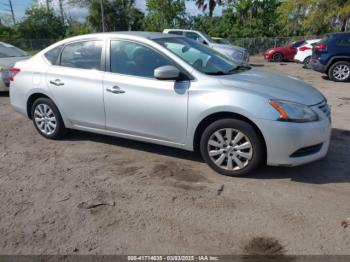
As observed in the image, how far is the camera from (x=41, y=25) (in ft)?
134

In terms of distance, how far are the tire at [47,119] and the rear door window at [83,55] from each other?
70 centimetres

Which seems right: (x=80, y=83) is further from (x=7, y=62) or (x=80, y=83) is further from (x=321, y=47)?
(x=321, y=47)

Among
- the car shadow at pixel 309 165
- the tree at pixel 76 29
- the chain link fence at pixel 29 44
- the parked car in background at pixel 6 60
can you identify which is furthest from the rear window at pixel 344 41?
the tree at pixel 76 29

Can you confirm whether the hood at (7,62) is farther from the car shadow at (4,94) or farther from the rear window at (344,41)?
the rear window at (344,41)

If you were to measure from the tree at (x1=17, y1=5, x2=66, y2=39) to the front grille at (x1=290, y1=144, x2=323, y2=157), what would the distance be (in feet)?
134

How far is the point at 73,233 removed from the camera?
3363mm

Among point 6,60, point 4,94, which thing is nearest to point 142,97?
point 6,60

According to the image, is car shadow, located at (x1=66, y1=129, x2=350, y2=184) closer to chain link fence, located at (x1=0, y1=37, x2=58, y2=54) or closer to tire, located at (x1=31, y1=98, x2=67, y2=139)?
tire, located at (x1=31, y1=98, x2=67, y2=139)

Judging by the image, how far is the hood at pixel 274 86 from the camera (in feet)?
13.8

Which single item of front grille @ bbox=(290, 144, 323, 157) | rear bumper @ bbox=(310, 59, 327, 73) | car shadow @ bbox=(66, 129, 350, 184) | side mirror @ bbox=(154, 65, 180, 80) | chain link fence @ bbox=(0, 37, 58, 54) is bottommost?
chain link fence @ bbox=(0, 37, 58, 54)

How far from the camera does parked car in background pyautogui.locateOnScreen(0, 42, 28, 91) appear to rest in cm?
948

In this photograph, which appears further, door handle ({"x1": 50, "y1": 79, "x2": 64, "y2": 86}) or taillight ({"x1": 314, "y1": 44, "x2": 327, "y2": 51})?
taillight ({"x1": 314, "y1": 44, "x2": 327, "y2": 51})

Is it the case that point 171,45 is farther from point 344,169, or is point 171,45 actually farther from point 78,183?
point 344,169

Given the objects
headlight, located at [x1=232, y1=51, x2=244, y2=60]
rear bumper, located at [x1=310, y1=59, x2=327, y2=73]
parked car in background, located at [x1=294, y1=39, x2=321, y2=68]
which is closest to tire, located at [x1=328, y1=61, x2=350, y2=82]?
rear bumper, located at [x1=310, y1=59, x2=327, y2=73]
